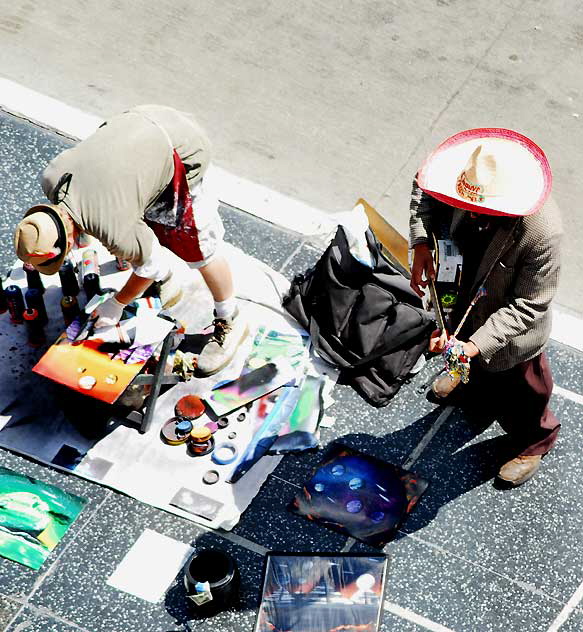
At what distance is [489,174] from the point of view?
4551 mm

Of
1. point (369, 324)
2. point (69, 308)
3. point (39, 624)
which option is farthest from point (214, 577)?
point (69, 308)

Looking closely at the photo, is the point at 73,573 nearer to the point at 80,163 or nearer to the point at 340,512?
the point at 340,512

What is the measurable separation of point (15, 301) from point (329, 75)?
3.57 metres

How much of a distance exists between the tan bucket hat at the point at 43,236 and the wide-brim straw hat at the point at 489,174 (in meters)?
1.65

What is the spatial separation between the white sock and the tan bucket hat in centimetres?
111

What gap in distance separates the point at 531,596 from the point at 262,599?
1278 millimetres

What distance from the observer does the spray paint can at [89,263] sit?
6.00 metres

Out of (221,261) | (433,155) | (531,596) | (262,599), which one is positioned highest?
(433,155)

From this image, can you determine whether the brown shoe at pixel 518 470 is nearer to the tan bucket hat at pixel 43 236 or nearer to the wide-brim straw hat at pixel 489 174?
the wide-brim straw hat at pixel 489 174

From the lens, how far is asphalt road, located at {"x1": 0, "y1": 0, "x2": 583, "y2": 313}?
25.0 ft

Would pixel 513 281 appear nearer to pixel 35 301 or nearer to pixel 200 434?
pixel 200 434

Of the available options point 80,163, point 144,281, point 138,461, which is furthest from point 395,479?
point 80,163

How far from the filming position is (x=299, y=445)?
543 cm

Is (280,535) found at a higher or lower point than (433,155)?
lower
